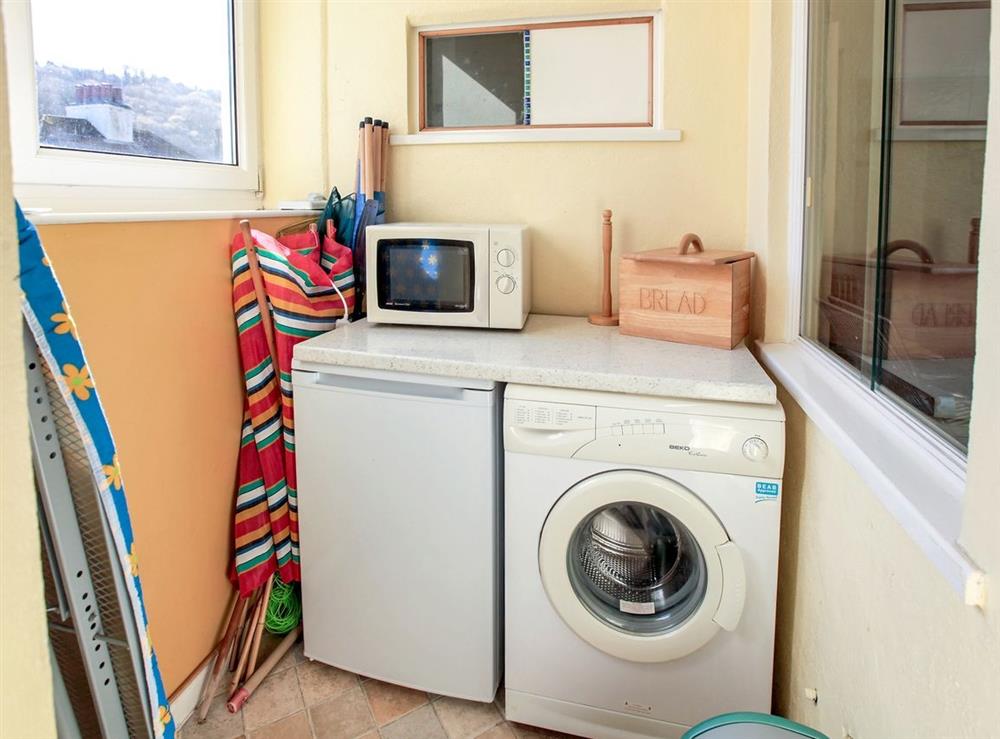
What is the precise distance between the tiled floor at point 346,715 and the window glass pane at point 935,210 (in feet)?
4.23

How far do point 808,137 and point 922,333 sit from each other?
857 mm

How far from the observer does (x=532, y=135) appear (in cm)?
223

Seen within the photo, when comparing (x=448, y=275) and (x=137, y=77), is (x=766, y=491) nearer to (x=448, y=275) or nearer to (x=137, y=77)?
(x=448, y=275)

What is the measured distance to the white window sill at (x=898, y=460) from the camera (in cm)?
80

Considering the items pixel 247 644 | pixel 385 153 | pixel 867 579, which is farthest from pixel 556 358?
pixel 247 644

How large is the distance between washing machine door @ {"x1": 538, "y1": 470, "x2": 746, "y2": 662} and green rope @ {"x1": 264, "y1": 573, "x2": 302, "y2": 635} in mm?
871

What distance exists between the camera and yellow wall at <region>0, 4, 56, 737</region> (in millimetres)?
644

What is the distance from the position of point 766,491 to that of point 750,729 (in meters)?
0.49

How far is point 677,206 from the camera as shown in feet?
7.09

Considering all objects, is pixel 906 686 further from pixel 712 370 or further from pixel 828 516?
pixel 712 370

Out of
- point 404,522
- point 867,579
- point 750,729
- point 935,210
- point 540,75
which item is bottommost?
point 750,729

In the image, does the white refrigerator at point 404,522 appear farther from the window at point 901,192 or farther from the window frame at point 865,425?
the window at point 901,192

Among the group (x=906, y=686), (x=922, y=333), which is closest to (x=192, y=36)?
(x=922, y=333)

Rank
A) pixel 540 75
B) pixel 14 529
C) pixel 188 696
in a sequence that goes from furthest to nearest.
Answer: pixel 540 75
pixel 188 696
pixel 14 529
